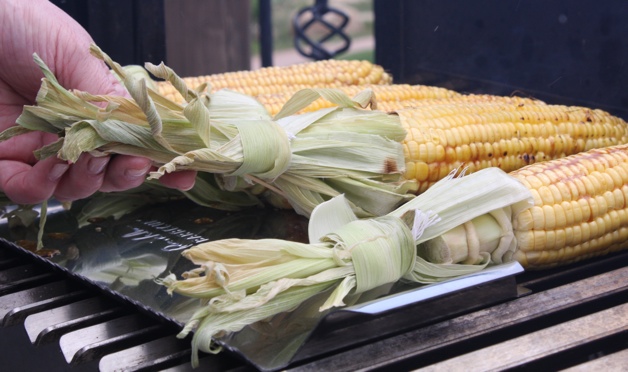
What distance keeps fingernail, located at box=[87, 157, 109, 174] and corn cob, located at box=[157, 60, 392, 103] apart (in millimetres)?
954

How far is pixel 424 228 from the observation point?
56.7 inches

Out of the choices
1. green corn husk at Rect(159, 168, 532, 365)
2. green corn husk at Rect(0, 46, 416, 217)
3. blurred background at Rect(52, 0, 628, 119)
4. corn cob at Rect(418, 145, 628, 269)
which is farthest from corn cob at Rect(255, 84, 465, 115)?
green corn husk at Rect(159, 168, 532, 365)

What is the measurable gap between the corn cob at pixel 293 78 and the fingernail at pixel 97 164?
954mm

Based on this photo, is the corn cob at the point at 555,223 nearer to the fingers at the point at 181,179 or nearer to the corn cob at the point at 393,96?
the fingers at the point at 181,179

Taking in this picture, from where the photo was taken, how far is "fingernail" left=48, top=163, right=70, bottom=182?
1.62m

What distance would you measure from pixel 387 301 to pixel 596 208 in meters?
0.58

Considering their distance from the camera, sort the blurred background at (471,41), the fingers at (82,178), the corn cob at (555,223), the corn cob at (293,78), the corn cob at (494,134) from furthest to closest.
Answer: the corn cob at (293,78)
the blurred background at (471,41)
the corn cob at (494,134)
the fingers at (82,178)
the corn cob at (555,223)

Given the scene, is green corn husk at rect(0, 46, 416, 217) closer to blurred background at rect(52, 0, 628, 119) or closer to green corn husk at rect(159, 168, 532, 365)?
green corn husk at rect(159, 168, 532, 365)

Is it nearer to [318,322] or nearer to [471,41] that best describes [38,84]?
[318,322]

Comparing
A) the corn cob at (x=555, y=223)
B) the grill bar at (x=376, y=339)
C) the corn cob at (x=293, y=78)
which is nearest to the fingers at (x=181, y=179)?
the grill bar at (x=376, y=339)

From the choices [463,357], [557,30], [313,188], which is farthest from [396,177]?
[557,30]

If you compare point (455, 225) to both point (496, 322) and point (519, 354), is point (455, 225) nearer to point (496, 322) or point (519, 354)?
point (496, 322)

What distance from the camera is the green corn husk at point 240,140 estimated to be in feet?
4.98

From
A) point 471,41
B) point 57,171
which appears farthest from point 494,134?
point 57,171
